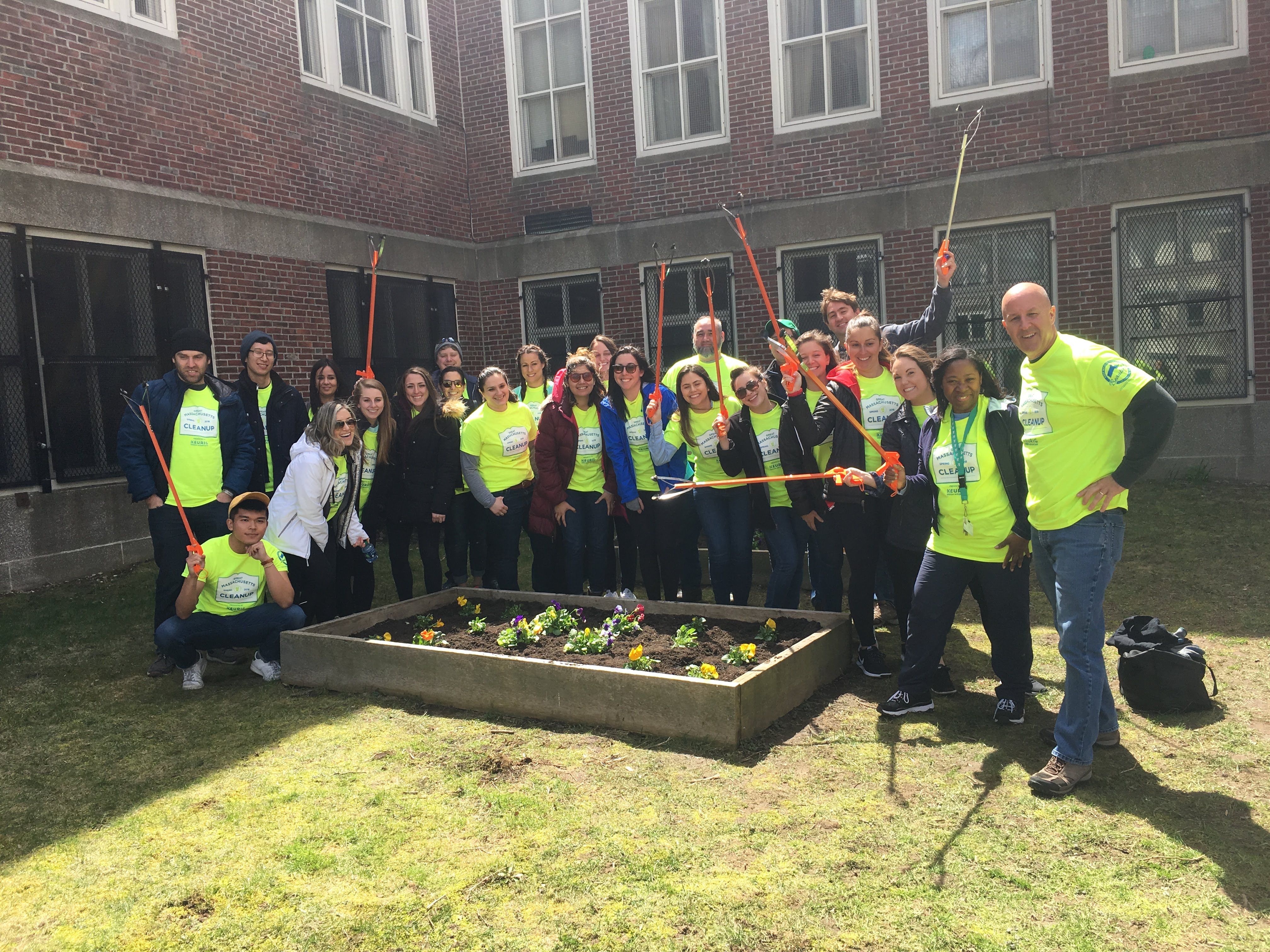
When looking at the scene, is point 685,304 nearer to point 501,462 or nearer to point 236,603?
point 501,462

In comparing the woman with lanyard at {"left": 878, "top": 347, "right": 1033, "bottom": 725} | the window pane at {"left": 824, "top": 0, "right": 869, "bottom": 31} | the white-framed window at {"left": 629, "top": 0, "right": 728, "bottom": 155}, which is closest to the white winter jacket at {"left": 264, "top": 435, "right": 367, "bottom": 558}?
the woman with lanyard at {"left": 878, "top": 347, "right": 1033, "bottom": 725}

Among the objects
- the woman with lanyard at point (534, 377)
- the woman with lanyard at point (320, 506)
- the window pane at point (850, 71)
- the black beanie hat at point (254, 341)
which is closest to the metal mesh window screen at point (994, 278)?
the window pane at point (850, 71)

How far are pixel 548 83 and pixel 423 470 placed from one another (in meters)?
8.87

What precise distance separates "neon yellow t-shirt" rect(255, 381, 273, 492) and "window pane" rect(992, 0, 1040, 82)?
910 centimetres

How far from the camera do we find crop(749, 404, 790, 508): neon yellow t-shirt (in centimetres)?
591

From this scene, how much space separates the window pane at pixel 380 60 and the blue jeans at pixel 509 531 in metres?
7.95

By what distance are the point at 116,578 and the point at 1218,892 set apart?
28.9 ft

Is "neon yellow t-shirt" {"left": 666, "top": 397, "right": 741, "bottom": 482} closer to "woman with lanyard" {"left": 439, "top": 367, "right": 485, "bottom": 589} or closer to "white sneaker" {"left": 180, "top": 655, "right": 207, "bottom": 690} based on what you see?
"woman with lanyard" {"left": 439, "top": 367, "right": 485, "bottom": 589}

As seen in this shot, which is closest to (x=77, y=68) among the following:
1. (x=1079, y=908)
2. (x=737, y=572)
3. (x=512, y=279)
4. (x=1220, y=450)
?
(x=512, y=279)

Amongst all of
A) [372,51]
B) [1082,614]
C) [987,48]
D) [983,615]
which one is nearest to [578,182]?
[372,51]

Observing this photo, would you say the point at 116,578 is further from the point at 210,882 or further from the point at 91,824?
the point at 210,882

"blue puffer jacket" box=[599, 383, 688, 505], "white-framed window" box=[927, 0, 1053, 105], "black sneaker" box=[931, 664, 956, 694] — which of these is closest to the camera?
"black sneaker" box=[931, 664, 956, 694]

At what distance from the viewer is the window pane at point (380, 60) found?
42.2 ft

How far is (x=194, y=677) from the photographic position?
236 inches
